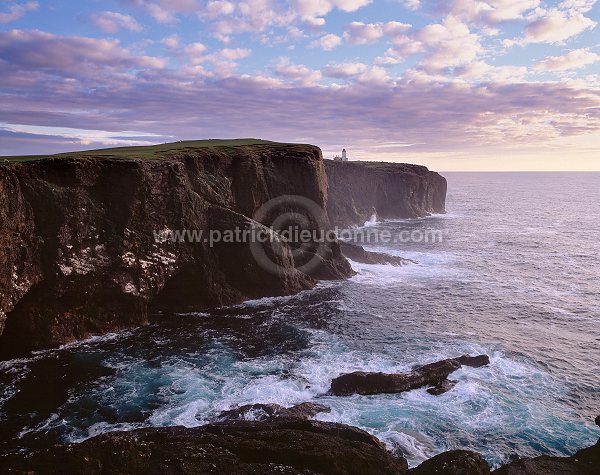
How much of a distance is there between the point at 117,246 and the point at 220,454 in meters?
24.1

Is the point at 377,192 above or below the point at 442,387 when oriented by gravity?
above

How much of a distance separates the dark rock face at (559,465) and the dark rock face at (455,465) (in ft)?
5.43

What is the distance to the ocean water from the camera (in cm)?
2433

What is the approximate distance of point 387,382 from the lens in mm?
28656

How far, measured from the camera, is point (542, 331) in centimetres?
4044

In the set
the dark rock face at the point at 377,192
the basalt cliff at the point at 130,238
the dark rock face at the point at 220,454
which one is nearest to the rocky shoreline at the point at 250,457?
the dark rock face at the point at 220,454

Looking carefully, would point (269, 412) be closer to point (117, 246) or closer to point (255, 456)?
point (255, 456)

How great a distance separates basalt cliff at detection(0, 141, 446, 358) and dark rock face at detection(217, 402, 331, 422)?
17.9m

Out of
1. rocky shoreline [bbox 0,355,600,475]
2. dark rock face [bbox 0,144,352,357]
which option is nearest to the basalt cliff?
dark rock face [bbox 0,144,352,357]

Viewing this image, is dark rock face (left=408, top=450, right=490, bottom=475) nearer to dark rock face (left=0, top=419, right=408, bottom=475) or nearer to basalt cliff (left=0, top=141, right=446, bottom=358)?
dark rock face (left=0, top=419, right=408, bottom=475)

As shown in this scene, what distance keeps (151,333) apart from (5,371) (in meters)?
10.6

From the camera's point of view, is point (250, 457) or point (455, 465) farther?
A: point (250, 457)

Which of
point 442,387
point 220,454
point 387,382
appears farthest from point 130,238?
point 442,387

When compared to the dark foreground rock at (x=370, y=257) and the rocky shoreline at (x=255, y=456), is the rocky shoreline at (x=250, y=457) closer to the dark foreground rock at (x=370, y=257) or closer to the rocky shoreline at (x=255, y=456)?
the rocky shoreline at (x=255, y=456)
